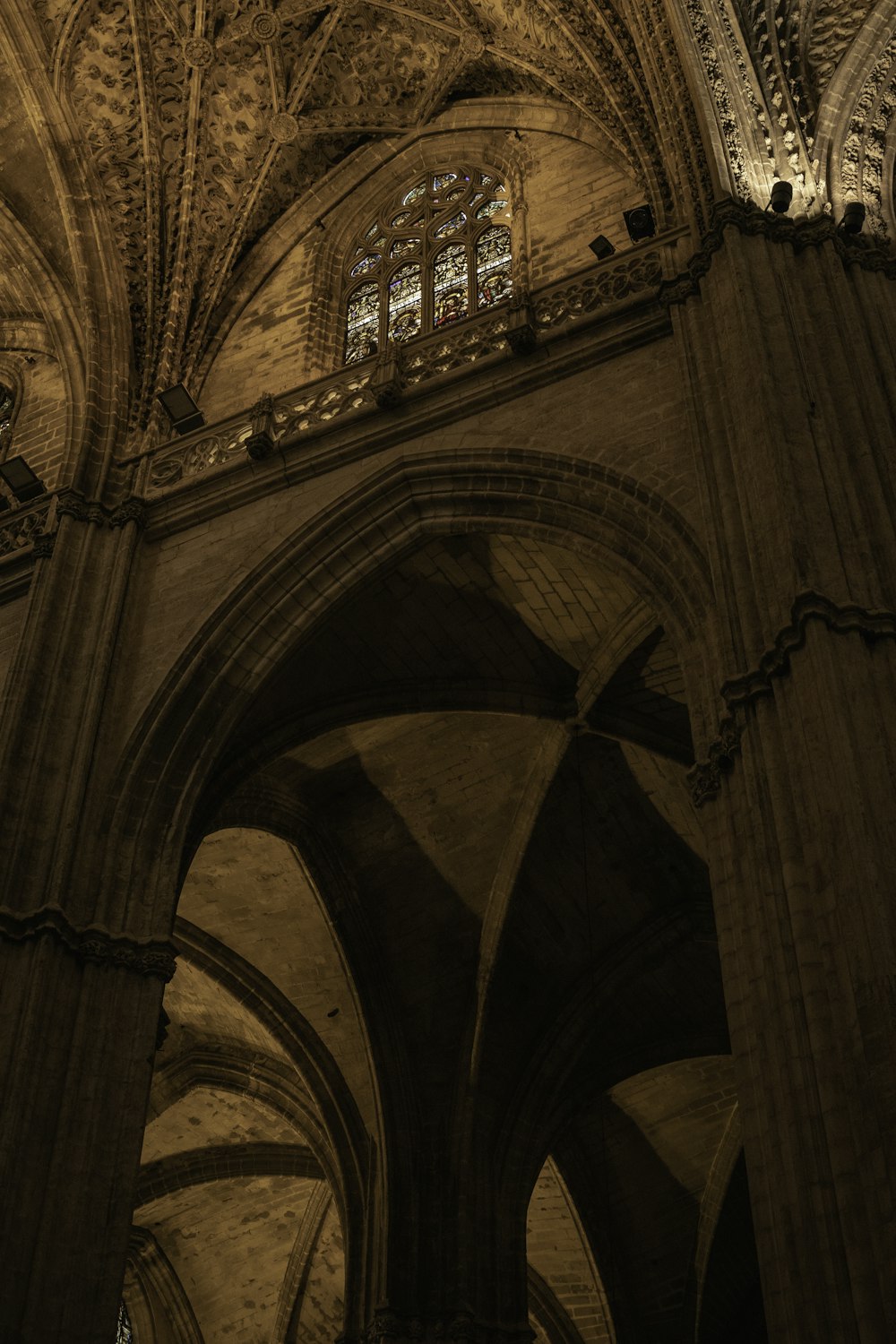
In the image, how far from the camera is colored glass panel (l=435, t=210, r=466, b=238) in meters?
16.6

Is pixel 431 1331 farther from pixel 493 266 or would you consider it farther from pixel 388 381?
pixel 493 266

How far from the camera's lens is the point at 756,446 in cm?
1034

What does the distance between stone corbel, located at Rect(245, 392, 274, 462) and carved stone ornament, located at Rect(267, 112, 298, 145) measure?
4.28 metres

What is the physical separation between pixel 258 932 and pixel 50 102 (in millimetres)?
8237

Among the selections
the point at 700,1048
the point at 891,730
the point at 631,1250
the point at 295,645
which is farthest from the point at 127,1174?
the point at 631,1250

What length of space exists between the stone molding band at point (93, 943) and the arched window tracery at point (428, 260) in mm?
6214

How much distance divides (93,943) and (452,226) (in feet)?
27.4

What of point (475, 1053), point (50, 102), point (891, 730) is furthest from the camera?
point (50, 102)

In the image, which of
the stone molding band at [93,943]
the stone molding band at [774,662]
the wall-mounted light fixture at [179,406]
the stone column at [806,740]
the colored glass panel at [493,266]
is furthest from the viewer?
the colored glass panel at [493,266]

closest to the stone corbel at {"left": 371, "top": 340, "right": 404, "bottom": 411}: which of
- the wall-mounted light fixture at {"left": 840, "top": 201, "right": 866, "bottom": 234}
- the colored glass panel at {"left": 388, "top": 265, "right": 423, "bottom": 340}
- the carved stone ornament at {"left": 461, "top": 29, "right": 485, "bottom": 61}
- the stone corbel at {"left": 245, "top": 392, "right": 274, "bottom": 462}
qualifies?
the stone corbel at {"left": 245, "top": 392, "right": 274, "bottom": 462}

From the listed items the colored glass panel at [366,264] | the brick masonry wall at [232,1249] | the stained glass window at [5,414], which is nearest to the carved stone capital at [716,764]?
the colored glass panel at [366,264]

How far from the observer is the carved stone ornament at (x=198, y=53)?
16984 millimetres

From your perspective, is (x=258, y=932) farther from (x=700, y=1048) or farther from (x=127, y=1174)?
(x=127, y=1174)

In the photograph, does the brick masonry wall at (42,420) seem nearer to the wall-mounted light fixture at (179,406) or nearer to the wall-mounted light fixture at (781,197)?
the wall-mounted light fixture at (179,406)
